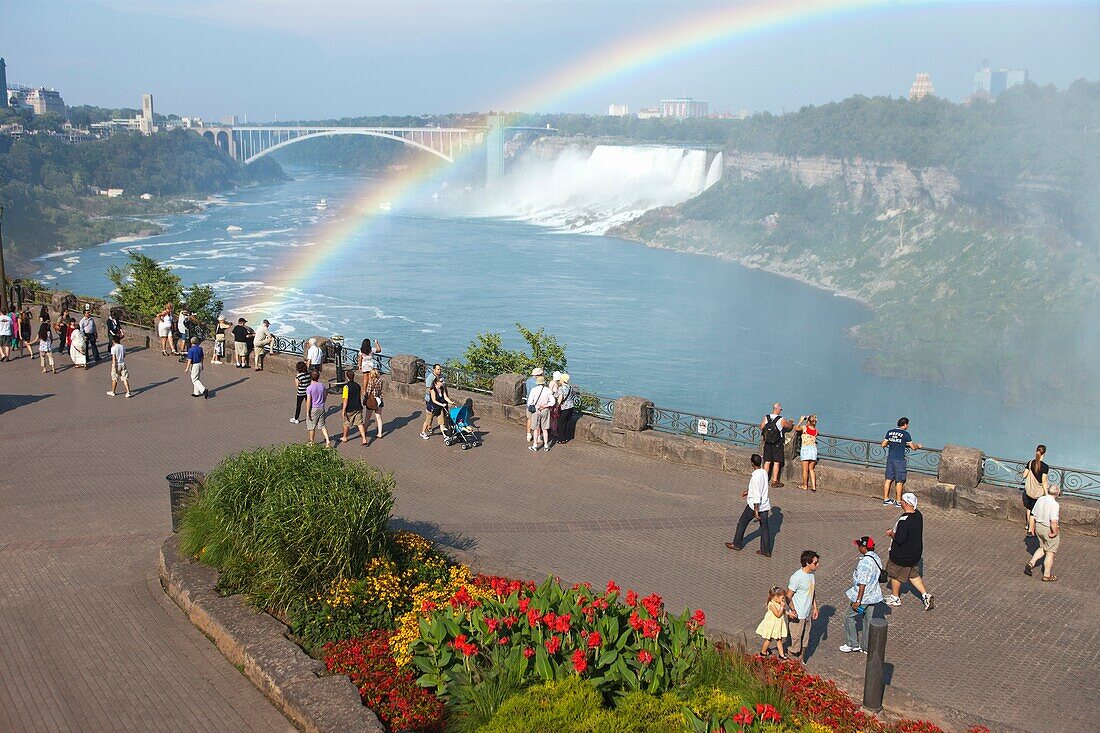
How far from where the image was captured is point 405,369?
15.6 m

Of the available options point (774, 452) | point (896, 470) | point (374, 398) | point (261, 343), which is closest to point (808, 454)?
point (774, 452)

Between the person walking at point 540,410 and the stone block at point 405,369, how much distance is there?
332cm

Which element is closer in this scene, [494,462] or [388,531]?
[388,531]

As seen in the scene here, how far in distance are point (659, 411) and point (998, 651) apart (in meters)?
6.16

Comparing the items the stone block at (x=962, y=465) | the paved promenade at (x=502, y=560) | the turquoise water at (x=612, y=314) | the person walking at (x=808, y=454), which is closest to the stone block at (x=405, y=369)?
the paved promenade at (x=502, y=560)

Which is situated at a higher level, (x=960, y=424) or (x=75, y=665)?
(x=75, y=665)

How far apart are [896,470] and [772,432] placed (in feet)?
4.57

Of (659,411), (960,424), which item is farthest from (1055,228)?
(659,411)

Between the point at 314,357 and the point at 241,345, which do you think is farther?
the point at 241,345

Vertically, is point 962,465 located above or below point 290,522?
below

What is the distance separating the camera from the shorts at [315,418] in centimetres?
1274

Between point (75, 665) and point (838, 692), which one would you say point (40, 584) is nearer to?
point (75, 665)

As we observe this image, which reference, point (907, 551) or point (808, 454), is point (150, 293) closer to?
point (808, 454)

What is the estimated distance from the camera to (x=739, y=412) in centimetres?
5184
